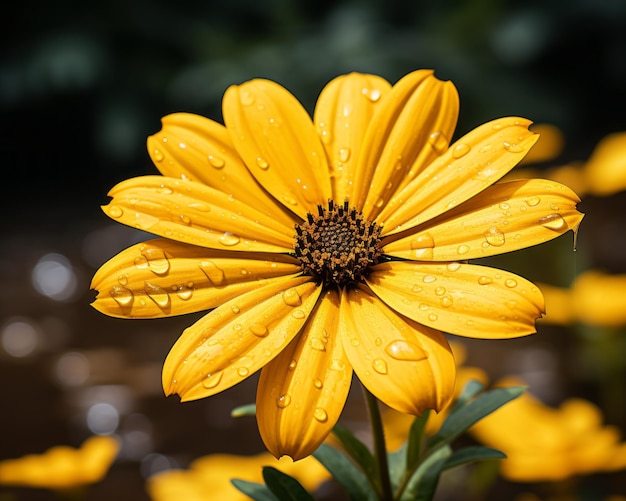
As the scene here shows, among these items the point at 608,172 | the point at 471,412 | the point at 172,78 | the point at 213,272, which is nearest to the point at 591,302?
the point at 608,172

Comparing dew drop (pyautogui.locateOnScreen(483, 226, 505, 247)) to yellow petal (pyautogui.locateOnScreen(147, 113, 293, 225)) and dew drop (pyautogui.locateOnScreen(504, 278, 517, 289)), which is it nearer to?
dew drop (pyautogui.locateOnScreen(504, 278, 517, 289))

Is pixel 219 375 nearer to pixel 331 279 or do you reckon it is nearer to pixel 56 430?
pixel 331 279

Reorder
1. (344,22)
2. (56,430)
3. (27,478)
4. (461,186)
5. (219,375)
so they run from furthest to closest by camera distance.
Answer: (344,22), (56,430), (27,478), (461,186), (219,375)

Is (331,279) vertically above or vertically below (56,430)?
below

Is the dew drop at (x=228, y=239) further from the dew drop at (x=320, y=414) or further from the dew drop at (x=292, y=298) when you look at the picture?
the dew drop at (x=320, y=414)

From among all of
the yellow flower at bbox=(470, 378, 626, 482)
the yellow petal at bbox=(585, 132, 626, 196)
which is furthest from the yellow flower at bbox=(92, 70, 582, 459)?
the yellow petal at bbox=(585, 132, 626, 196)

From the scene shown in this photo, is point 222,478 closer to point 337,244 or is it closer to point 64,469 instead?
point 64,469

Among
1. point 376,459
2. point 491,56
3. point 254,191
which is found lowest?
point 376,459

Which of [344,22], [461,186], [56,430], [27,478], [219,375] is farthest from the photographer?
[344,22]

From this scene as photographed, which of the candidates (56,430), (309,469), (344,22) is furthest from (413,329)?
(344,22)
